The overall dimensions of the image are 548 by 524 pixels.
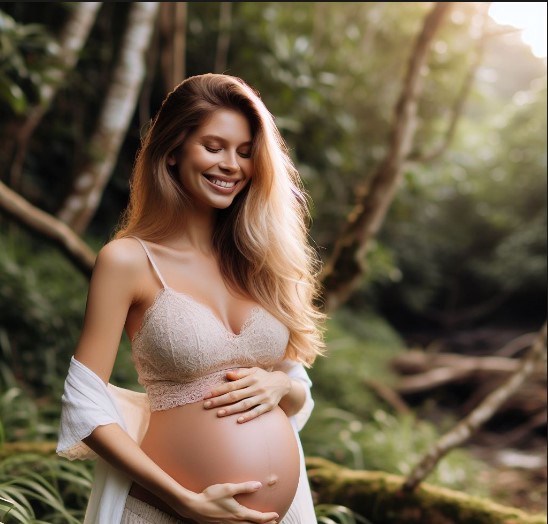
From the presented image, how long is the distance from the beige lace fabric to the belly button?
0.93ft

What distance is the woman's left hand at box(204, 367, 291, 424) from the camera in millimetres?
1739

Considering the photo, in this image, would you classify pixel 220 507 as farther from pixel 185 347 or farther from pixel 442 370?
pixel 442 370

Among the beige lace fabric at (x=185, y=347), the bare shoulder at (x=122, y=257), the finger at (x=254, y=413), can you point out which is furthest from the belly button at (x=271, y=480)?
the bare shoulder at (x=122, y=257)

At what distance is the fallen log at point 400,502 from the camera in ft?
9.05

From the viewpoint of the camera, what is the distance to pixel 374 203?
3941 millimetres

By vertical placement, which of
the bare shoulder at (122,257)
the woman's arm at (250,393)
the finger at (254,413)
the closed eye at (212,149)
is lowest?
the finger at (254,413)

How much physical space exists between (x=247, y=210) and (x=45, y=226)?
6.57 ft

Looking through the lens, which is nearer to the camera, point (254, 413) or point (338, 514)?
point (254, 413)

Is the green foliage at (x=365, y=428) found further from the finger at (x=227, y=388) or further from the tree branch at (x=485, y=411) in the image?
the finger at (x=227, y=388)

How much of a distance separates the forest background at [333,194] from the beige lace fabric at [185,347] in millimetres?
797

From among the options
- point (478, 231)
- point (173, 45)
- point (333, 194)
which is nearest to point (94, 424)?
point (173, 45)

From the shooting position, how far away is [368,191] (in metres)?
3.98

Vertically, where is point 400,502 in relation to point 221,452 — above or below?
below

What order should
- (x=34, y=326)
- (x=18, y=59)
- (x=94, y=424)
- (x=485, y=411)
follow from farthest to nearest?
(x=34, y=326) < (x=18, y=59) < (x=485, y=411) < (x=94, y=424)
